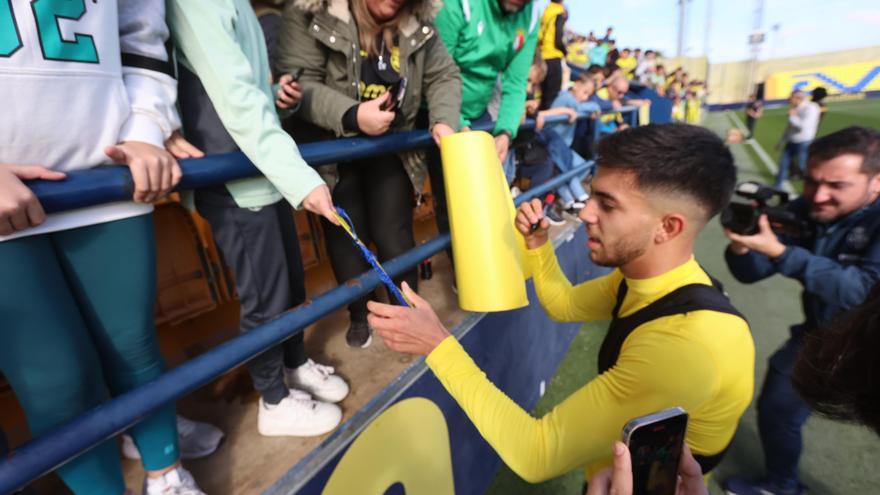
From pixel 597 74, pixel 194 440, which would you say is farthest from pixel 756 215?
pixel 597 74

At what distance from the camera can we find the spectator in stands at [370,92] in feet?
4.07

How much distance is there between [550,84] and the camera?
3896 mm

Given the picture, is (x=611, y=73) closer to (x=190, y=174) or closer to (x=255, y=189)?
(x=255, y=189)

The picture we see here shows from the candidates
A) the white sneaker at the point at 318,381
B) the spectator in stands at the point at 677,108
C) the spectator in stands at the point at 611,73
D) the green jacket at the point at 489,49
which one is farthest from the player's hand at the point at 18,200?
the spectator in stands at the point at 677,108

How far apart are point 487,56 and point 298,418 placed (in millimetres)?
1557

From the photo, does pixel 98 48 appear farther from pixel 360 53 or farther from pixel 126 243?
pixel 360 53

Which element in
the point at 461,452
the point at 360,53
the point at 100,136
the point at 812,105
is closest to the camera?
the point at 100,136

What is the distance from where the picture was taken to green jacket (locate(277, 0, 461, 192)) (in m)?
1.25

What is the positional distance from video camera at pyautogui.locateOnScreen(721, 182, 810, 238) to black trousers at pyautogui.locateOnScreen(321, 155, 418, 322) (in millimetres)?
1155

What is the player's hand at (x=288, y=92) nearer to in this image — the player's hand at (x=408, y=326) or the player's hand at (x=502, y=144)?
the player's hand at (x=408, y=326)

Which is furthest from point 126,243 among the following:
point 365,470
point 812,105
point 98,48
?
point 812,105

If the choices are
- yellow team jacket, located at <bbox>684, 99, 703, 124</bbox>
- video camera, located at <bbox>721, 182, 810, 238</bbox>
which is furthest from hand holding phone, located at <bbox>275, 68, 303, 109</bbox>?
yellow team jacket, located at <bbox>684, 99, 703, 124</bbox>

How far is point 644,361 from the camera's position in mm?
900

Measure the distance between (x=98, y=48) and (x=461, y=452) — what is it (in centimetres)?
145
